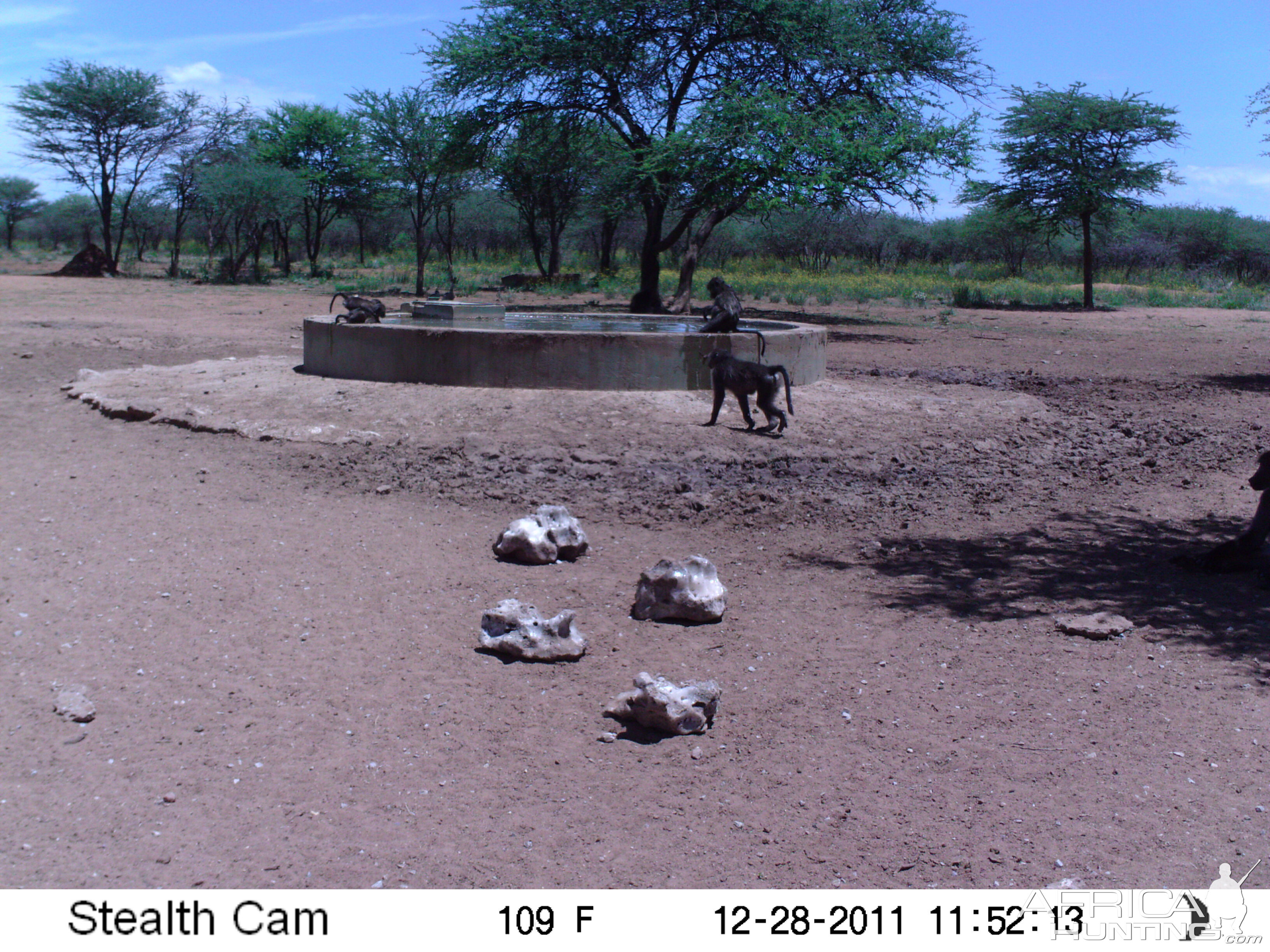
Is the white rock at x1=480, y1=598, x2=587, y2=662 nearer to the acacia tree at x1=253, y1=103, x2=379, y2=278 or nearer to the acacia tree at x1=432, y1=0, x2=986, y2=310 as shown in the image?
the acacia tree at x1=432, y1=0, x2=986, y2=310

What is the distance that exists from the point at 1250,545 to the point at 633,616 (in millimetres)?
3235

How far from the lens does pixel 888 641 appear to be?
4617 mm

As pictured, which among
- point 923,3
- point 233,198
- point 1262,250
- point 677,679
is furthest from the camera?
point 1262,250

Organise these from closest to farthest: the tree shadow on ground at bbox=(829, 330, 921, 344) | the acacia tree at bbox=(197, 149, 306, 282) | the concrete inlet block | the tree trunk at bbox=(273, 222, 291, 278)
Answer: the concrete inlet block < the tree shadow on ground at bbox=(829, 330, 921, 344) < the acacia tree at bbox=(197, 149, 306, 282) < the tree trunk at bbox=(273, 222, 291, 278)

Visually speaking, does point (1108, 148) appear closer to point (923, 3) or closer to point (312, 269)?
point (923, 3)

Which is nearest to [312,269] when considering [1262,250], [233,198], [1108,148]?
[233,198]

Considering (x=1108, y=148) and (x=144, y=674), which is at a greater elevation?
(x=1108, y=148)

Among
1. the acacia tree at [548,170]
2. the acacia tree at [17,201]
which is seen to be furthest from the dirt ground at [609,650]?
the acacia tree at [17,201]

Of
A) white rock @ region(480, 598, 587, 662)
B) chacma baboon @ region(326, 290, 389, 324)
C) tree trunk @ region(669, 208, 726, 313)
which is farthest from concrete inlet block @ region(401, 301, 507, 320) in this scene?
tree trunk @ region(669, 208, 726, 313)

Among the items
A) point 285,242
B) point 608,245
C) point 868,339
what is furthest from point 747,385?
point 285,242

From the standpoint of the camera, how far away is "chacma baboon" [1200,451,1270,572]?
519cm

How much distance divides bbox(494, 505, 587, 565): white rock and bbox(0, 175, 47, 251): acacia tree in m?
60.4

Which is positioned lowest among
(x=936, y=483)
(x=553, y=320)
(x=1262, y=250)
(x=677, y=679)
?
(x=677, y=679)

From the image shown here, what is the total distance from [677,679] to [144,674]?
6.91 ft
